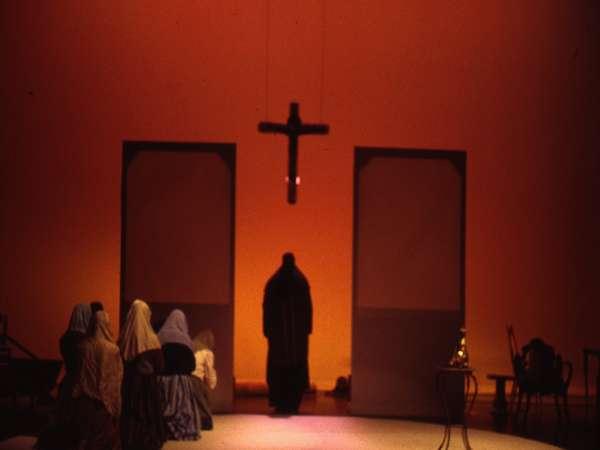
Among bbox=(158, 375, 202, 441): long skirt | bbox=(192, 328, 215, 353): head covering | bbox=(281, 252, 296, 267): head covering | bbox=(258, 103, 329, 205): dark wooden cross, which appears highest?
bbox=(258, 103, 329, 205): dark wooden cross

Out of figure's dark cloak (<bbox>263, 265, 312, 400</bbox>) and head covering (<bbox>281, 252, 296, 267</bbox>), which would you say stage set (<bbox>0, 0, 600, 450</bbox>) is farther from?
head covering (<bbox>281, 252, 296, 267</bbox>)

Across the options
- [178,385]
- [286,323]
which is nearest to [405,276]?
[286,323]

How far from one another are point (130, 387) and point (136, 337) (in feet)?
1.38

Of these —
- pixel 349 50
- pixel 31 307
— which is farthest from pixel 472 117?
pixel 31 307

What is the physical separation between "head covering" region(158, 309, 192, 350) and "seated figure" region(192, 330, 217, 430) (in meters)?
0.38

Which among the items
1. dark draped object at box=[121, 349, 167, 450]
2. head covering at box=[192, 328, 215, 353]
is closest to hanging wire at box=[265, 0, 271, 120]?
head covering at box=[192, 328, 215, 353]

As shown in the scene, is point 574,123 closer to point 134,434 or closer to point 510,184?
point 510,184

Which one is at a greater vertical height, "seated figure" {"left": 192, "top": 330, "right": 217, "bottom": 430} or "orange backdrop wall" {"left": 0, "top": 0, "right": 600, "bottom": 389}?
"orange backdrop wall" {"left": 0, "top": 0, "right": 600, "bottom": 389}

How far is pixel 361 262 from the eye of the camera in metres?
10.4

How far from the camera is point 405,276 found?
410 inches

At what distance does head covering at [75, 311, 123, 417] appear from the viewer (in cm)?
742

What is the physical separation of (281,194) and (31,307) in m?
2.96

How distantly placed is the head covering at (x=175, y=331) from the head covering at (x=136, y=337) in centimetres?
42

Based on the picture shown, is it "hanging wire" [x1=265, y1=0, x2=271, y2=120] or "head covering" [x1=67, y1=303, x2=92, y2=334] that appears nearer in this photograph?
"head covering" [x1=67, y1=303, x2=92, y2=334]
